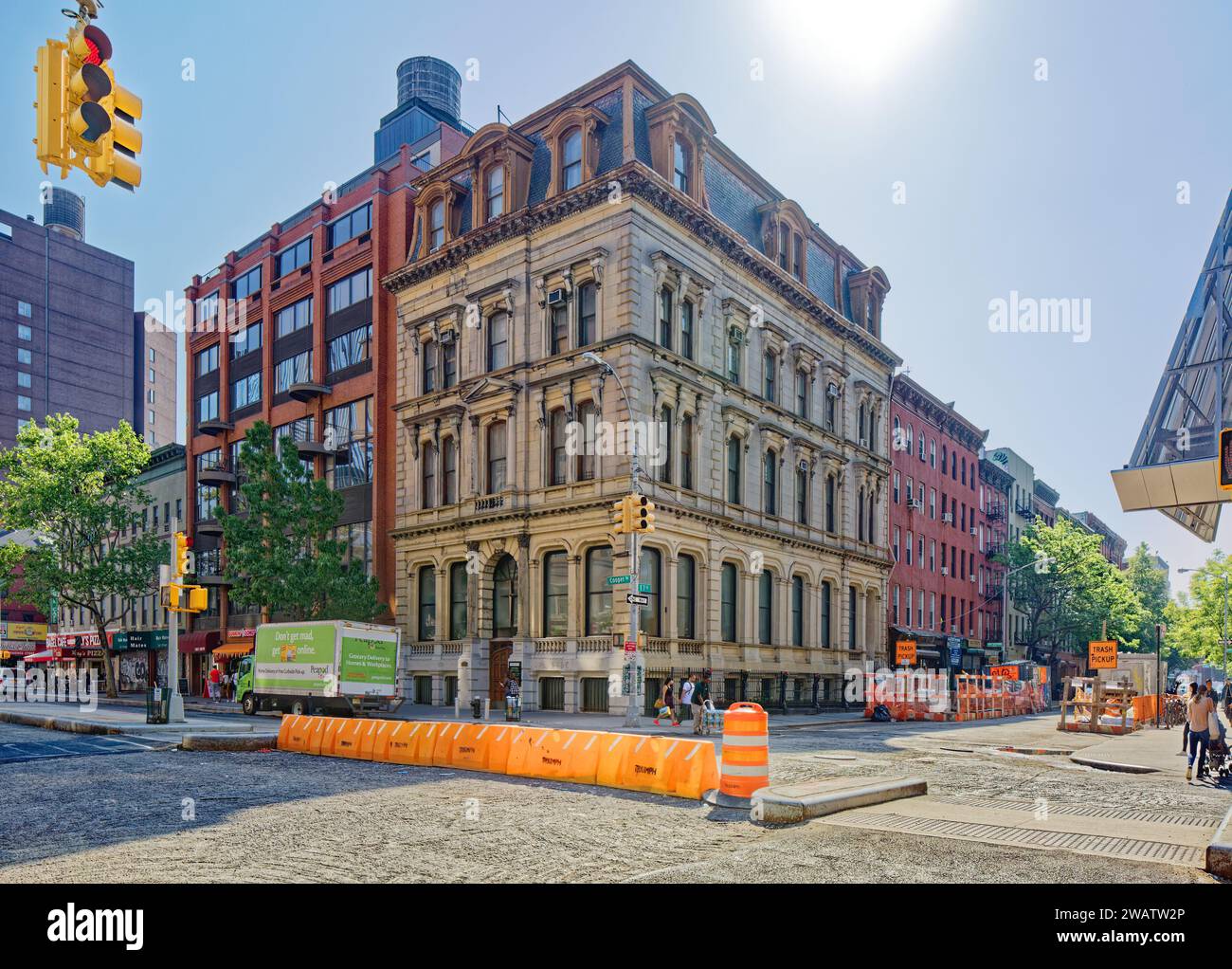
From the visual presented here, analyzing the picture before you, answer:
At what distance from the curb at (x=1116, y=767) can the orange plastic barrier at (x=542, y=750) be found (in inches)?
409

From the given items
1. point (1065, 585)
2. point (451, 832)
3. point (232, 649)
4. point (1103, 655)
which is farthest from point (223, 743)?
point (1065, 585)

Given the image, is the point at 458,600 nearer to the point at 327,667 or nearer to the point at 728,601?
the point at 327,667

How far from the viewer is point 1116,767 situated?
20.2 m

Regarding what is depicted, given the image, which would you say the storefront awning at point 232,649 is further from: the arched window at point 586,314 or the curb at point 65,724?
the arched window at point 586,314

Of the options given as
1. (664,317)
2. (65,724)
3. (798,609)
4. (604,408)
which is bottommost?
(65,724)

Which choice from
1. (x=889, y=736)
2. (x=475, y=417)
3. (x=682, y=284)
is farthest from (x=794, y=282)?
(x=889, y=736)

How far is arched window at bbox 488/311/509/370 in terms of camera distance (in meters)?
39.3

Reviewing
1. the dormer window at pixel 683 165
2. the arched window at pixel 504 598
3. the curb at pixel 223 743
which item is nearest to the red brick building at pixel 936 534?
the dormer window at pixel 683 165

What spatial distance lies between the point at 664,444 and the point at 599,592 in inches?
225

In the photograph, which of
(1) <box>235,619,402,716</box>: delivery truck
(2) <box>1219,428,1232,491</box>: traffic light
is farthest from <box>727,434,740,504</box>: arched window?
(2) <box>1219,428,1232,491</box>: traffic light

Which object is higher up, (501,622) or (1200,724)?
(501,622)

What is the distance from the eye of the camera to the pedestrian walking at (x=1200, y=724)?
17.5 m
